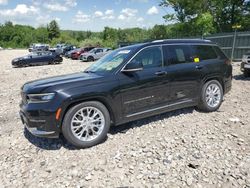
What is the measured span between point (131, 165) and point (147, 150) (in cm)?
50

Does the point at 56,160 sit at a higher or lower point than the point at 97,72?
lower

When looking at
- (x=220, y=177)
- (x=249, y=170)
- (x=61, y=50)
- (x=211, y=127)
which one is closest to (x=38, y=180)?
(x=220, y=177)

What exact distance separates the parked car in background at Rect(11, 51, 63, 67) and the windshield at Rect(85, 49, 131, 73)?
16611mm

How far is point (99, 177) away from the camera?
327 centimetres

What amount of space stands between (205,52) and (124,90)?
248 cm

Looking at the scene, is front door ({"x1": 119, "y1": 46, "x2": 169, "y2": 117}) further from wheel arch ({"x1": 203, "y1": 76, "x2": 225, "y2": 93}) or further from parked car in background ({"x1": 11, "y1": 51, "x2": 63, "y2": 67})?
parked car in background ({"x1": 11, "y1": 51, "x2": 63, "y2": 67})

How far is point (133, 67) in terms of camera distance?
14.0ft

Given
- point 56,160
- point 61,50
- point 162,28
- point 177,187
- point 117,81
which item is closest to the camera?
point 177,187

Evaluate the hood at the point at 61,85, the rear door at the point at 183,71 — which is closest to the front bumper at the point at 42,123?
the hood at the point at 61,85

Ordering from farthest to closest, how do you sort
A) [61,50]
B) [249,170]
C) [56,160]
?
1. [61,50]
2. [56,160]
3. [249,170]

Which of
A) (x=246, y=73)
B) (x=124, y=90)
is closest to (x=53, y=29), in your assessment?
(x=246, y=73)

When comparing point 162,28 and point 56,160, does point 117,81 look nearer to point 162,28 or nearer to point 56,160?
point 56,160

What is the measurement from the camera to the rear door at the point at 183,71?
480cm

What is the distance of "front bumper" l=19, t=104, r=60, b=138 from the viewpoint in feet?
12.2
